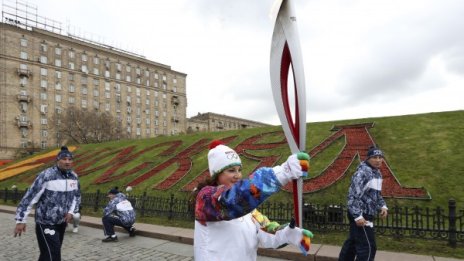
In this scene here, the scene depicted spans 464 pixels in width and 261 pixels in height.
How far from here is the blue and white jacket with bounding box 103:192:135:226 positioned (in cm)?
1030

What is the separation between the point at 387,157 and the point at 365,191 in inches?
383

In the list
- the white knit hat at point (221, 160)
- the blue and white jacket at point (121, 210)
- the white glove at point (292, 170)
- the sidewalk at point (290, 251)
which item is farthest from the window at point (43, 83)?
the white glove at point (292, 170)

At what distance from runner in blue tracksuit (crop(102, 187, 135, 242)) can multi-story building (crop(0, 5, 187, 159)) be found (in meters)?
61.4

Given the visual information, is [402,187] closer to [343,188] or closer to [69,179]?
[343,188]

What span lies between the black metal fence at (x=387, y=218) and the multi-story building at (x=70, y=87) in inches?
2347

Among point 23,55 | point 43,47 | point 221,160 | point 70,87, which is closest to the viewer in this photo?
point 221,160

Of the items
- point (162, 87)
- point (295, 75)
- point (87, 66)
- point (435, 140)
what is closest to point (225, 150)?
point (295, 75)

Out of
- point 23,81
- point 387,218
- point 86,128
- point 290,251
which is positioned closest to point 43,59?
point 23,81

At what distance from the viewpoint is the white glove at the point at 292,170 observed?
2.08 metres

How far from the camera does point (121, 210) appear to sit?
10352 mm

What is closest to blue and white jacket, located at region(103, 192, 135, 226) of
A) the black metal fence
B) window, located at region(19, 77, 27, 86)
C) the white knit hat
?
the black metal fence

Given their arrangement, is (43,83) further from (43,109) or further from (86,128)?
(86,128)

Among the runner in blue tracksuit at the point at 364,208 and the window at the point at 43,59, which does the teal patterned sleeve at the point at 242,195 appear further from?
the window at the point at 43,59

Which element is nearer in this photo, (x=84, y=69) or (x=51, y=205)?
(x=51, y=205)
